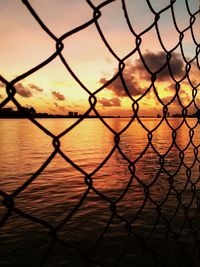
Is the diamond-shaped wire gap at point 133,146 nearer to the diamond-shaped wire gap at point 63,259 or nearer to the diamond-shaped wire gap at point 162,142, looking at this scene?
the diamond-shaped wire gap at point 162,142

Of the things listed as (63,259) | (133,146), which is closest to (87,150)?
(133,146)

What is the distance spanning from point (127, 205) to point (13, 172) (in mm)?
11292

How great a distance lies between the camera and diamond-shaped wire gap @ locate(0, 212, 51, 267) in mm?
7617

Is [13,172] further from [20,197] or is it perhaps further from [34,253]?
[34,253]

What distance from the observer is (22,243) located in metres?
8.46

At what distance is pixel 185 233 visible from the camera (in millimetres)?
8734

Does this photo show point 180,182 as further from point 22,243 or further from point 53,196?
point 22,243

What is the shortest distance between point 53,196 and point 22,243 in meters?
5.02

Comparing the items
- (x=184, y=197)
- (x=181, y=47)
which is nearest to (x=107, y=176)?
(x=184, y=197)

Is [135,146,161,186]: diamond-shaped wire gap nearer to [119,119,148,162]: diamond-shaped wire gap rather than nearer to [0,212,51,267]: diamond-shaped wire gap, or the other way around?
[119,119,148,162]: diamond-shaped wire gap

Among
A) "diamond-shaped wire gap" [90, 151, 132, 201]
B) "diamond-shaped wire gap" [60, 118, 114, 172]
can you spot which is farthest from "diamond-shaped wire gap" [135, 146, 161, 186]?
"diamond-shaped wire gap" [60, 118, 114, 172]

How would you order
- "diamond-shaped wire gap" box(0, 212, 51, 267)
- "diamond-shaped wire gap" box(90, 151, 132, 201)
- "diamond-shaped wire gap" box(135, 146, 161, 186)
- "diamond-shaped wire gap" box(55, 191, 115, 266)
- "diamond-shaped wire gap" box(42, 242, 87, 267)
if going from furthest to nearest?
"diamond-shaped wire gap" box(135, 146, 161, 186)
"diamond-shaped wire gap" box(90, 151, 132, 201)
"diamond-shaped wire gap" box(55, 191, 115, 266)
"diamond-shaped wire gap" box(0, 212, 51, 267)
"diamond-shaped wire gap" box(42, 242, 87, 267)

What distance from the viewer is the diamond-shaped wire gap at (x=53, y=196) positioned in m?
11.0

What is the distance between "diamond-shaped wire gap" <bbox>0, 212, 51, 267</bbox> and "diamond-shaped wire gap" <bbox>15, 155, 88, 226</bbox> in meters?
0.93
